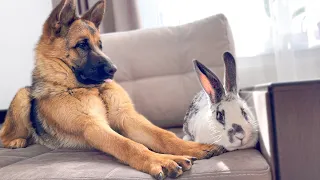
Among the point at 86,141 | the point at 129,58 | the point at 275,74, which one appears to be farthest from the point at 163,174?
the point at 275,74

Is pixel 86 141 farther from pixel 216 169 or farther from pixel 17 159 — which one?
pixel 216 169

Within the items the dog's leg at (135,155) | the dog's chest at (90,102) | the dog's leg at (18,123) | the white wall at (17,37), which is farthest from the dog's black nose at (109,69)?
the white wall at (17,37)

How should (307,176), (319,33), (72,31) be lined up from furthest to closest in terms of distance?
(319,33)
(72,31)
(307,176)

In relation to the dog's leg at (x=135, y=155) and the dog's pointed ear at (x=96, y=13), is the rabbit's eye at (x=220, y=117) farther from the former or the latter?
the dog's pointed ear at (x=96, y=13)

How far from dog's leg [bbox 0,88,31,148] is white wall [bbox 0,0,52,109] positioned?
0.90 m

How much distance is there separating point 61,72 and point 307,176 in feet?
3.73

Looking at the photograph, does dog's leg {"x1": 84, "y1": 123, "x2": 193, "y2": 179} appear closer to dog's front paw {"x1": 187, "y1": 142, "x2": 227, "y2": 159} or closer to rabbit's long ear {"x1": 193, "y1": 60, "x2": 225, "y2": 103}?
dog's front paw {"x1": 187, "y1": 142, "x2": 227, "y2": 159}

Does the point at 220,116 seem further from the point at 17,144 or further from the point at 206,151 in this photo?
the point at 17,144

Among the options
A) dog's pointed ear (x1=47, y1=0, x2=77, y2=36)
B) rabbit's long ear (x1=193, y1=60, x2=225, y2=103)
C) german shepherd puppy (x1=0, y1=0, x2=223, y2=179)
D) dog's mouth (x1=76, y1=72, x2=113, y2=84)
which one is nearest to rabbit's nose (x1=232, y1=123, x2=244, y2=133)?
rabbit's long ear (x1=193, y1=60, x2=225, y2=103)

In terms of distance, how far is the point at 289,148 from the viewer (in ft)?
3.03

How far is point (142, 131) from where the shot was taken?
1.47 metres

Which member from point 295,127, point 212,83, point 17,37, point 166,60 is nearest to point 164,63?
point 166,60

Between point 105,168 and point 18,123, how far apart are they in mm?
850

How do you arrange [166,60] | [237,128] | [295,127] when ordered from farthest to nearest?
→ [166,60]
[237,128]
[295,127]
